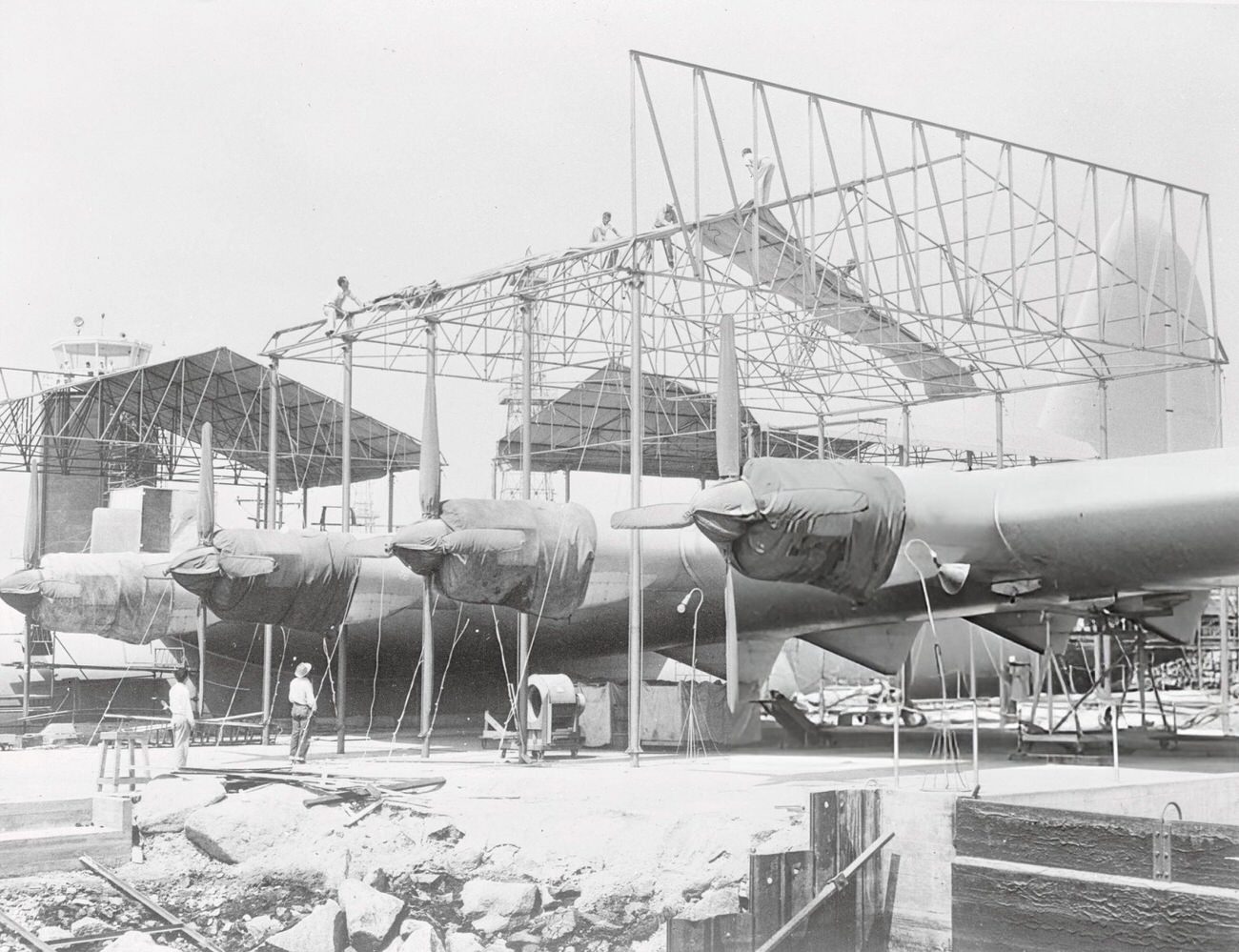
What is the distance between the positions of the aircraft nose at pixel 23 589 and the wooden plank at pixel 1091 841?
20533 mm

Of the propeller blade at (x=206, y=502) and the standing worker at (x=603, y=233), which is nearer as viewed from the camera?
the propeller blade at (x=206, y=502)

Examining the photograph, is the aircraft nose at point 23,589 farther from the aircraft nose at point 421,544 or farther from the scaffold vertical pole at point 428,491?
the aircraft nose at point 421,544

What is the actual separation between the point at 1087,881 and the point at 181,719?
14250 mm

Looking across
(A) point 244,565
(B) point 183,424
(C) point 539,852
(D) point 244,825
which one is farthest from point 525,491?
(B) point 183,424

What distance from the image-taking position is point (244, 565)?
77.0 ft

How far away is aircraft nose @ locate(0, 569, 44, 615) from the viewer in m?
27.7

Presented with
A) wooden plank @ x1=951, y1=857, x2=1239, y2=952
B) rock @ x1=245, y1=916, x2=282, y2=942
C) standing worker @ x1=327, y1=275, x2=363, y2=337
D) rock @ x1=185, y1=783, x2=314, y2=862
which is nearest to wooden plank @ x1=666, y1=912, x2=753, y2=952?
wooden plank @ x1=951, y1=857, x2=1239, y2=952

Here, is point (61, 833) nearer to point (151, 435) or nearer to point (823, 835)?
point (823, 835)

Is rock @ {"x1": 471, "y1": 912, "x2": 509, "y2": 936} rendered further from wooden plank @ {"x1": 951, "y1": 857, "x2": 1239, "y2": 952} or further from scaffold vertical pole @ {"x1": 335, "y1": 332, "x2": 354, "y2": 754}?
scaffold vertical pole @ {"x1": 335, "y1": 332, "x2": 354, "y2": 754}

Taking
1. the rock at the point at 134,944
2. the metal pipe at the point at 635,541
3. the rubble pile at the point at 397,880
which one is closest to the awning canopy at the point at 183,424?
the metal pipe at the point at 635,541

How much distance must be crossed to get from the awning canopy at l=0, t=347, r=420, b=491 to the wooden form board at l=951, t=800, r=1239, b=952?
28.7m

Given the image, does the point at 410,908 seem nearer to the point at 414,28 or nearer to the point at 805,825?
the point at 805,825

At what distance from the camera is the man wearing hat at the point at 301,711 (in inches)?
886

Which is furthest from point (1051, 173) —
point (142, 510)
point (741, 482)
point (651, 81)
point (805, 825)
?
point (142, 510)
